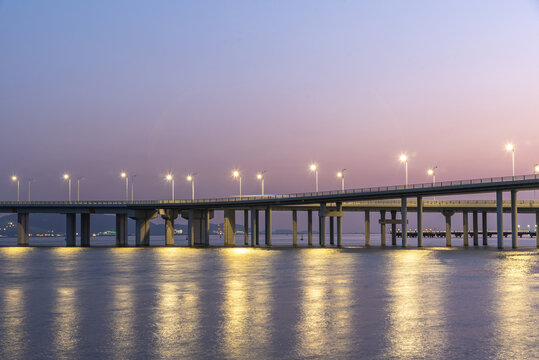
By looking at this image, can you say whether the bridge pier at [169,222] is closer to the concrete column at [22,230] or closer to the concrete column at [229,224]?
the concrete column at [229,224]

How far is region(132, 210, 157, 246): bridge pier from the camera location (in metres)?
147

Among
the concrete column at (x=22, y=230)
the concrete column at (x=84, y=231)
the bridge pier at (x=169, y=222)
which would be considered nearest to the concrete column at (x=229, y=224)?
the bridge pier at (x=169, y=222)

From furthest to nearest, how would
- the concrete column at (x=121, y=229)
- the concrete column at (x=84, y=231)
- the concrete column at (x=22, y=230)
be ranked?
the concrete column at (x=121, y=229)
the concrete column at (x=84, y=231)
the concrete column at (x=22, y=230)

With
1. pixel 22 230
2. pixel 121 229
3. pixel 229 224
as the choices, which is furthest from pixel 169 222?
pixel 22 230

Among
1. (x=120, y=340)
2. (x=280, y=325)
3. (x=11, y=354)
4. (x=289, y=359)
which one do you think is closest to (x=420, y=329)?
(x=280, y=325)

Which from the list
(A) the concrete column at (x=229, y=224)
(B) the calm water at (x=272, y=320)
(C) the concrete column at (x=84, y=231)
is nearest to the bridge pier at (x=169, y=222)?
(A) the concrete column at (x=229, y=224)

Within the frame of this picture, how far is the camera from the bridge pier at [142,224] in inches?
5773

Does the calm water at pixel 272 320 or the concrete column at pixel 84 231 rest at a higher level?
the calm water at pixel 272 320

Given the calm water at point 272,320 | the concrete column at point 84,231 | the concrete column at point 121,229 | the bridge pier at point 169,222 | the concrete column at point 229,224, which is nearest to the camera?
the calm water at point 272,320

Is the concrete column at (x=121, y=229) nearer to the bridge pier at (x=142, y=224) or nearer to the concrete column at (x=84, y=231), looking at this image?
the bridge pier at (x=142, y=224)

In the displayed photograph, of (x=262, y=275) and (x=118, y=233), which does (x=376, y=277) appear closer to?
(x=262, y=275)

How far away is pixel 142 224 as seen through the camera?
14912cm

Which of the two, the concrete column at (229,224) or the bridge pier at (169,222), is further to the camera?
the bridge pier at (169,222)

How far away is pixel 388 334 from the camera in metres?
17.8
